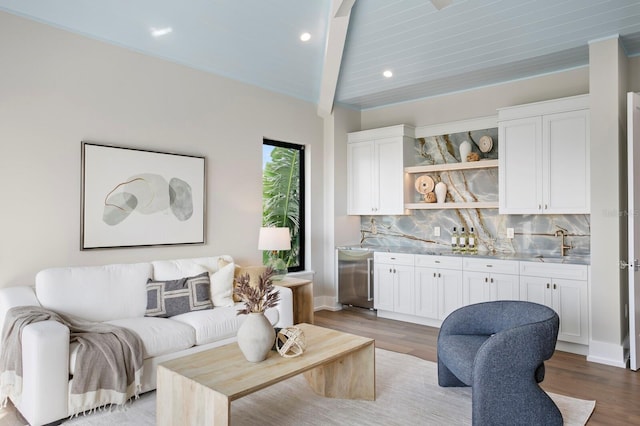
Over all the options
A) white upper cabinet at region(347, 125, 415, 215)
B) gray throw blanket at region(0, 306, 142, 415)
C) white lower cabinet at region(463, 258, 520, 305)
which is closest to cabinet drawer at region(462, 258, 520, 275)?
white lower cabinet at region(463, 258, 520, 305)

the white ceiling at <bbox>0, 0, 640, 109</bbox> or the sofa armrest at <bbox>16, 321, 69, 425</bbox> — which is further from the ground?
the white ceiling at <bbox>0, 0, 640, 109</bbox>

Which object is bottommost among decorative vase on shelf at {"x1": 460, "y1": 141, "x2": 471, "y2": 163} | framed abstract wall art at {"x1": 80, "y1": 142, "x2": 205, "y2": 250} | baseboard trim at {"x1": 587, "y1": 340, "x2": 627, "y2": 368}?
baseboard trim at {"x1": 587, "y1": 340, "x2": 627, "y2": 368}

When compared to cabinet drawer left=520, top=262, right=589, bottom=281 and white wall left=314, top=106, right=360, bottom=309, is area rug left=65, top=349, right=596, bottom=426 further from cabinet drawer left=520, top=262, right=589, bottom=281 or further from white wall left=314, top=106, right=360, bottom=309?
white wall left=314, top=106, right=360, bottom=309

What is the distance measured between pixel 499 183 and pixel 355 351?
277 cm

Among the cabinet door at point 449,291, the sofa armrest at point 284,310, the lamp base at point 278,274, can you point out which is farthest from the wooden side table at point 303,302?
the cabinet door at point 449,291

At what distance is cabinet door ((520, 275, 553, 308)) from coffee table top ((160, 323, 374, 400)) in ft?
7.05

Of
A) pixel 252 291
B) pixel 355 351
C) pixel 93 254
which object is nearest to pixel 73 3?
pixel 93 254

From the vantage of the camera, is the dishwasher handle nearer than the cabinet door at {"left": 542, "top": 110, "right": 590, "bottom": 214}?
No

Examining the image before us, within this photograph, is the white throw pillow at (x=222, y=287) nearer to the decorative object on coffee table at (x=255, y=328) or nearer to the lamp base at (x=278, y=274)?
the lamp base at (x=278, y=274)

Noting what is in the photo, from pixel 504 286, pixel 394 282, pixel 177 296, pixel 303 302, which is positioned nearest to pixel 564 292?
pixel 504 286

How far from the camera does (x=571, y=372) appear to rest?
360 centimetres

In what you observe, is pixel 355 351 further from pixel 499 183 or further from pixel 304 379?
pixel 499 183

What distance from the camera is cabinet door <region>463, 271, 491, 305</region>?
4.59 meters

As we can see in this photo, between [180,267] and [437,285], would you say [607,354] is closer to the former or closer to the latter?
[437,285]
